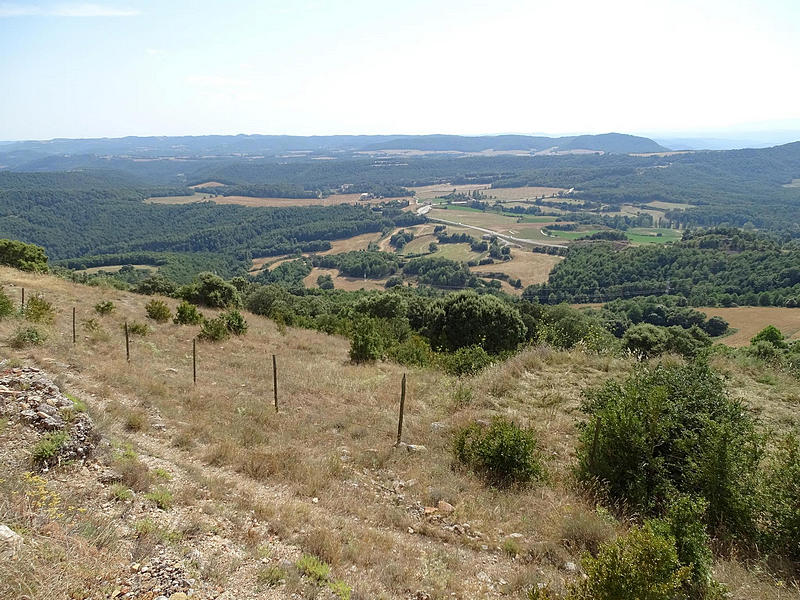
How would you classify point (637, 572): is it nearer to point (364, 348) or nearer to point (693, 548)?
point (693, 548)

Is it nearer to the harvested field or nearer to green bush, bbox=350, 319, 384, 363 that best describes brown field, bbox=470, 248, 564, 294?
the harvested field

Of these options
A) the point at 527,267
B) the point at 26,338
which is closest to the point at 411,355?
the point at 26,338

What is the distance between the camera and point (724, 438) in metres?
6.15

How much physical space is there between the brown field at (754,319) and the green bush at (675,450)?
46.4 metres

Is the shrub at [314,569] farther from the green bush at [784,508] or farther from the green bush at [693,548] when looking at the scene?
the green bush at [784,508]

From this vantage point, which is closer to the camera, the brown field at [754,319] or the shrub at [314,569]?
the shrub at [314,569]

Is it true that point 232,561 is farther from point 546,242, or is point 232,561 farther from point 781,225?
point 781,225

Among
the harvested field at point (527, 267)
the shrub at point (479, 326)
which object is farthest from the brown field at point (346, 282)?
the shrub at point (479, 326)

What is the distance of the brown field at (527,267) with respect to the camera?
3786 inches

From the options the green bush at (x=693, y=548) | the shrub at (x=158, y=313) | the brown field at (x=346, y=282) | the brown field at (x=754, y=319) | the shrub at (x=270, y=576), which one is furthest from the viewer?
the brown field at (x=346, y=282)

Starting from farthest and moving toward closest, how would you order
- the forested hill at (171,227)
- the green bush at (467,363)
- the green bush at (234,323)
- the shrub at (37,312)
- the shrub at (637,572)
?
the forested hill at (171,227) < the green bush at (234,323) < the green bush at (467,363) < the shrub at (37,312) < the shrub at (637,572)

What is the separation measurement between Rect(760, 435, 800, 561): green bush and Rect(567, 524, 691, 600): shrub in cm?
294

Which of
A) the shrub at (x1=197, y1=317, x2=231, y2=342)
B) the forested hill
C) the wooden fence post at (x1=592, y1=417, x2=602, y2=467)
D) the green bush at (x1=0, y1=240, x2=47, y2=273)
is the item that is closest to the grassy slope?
the wooden fence post at (x1=592, y1=417, x2=602, y2=467)

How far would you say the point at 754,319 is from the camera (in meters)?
55.5
